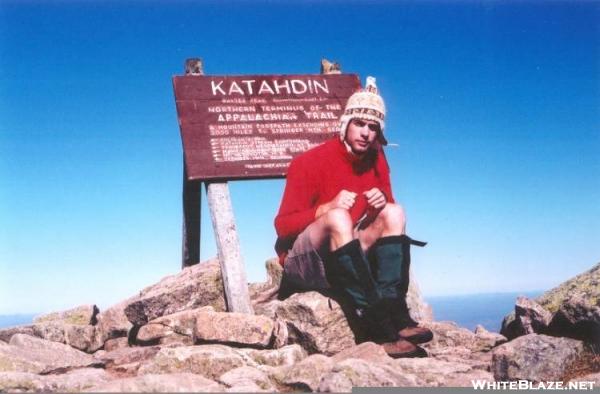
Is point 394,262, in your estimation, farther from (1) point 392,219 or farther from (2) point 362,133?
(2) point 362,133

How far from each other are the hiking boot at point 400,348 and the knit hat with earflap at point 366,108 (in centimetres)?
249

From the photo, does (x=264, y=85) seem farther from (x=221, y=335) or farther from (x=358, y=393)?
(x=358, y=393)

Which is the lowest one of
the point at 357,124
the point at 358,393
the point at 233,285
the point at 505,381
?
the point at 505,381

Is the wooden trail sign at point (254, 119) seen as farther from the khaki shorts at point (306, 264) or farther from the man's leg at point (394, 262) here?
the man's leg at point (394, 262)

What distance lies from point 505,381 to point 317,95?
17.5 feet

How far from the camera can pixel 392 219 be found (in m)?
6.36

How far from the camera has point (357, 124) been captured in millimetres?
6934

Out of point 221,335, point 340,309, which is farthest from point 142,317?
point 340,309

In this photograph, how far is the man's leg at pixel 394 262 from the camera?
6.05 meters
